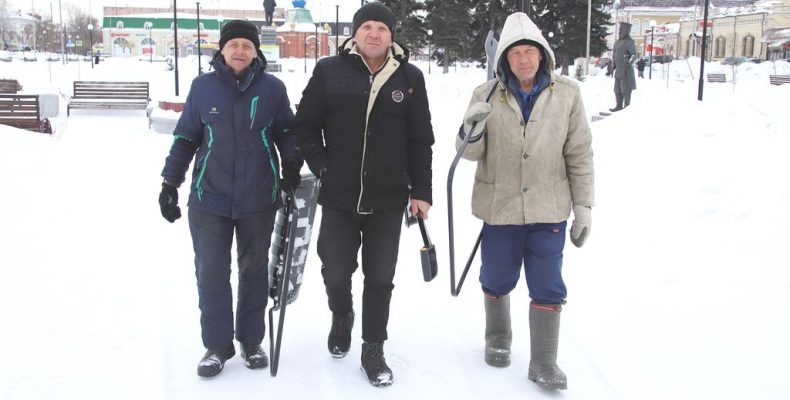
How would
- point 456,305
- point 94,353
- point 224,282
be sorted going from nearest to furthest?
1. point 224,282
2. point 94,353
3. point 456,305

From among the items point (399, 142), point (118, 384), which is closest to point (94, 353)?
point (118, 384)

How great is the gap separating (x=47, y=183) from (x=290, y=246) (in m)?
5.96

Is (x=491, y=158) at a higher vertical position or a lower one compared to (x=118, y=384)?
higher

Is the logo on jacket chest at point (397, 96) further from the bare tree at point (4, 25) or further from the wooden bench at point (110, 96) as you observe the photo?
the bare tree at point (4, 25)

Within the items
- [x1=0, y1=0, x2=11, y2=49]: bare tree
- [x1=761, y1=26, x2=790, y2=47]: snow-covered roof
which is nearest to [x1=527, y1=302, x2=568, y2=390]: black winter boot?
[x1=761, y1=26, x2=790, y2=47]: snow-covered roof

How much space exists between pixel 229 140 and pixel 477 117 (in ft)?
4.01

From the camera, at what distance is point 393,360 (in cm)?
413

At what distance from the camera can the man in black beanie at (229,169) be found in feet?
12.0

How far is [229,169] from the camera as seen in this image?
3.68 m

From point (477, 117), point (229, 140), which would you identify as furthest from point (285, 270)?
point (477, 117)

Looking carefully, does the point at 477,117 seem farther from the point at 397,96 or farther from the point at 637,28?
the point at 637,28

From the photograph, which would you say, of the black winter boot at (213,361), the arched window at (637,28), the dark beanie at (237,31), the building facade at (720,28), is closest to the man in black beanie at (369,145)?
the dark beanie at (237,31)

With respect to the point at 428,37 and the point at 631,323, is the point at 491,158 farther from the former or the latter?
the point at 428,37

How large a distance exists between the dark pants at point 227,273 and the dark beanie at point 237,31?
88 centimetres
